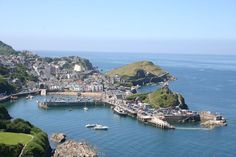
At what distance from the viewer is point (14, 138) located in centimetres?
3638

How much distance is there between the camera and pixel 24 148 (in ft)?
109

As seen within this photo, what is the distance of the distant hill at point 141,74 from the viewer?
97750 millimetres

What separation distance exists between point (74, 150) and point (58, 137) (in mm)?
6183

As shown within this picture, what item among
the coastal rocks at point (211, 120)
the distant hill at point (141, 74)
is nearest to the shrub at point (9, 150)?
the coastal rocks at point (211, 120)

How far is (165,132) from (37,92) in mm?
36026

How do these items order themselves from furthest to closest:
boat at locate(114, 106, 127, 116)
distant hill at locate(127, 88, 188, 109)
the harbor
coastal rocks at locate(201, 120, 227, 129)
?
distant hill at locate(127, 88, 188, 109)
boat at locate(114, 106, 127, 116)
the harbor
coastal rocks at locate(201, 120, 227, 129)

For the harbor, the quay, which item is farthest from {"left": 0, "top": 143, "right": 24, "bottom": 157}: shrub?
the quay

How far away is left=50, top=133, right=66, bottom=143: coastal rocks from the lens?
41.3 meters

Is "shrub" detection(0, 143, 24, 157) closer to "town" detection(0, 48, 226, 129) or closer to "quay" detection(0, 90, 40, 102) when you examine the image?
"town" detection(0, 48, 226, 129)

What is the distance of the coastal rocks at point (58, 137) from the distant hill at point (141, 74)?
53.3 m

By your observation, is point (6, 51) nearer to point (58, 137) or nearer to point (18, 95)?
point (18, 95)

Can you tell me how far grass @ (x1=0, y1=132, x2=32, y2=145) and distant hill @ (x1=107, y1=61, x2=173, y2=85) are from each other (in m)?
58.5

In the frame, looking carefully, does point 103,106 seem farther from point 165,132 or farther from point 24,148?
point 24,148

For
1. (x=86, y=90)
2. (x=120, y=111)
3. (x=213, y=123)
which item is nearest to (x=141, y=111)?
(x=120, y=111)
